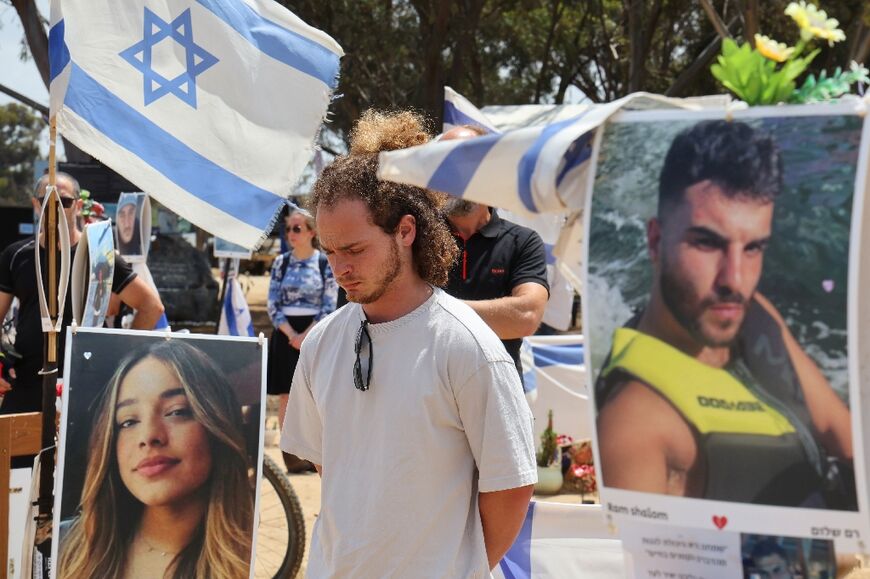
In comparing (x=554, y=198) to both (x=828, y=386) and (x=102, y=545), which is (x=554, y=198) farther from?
(x=102, y=545)

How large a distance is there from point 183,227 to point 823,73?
20878 millimetres

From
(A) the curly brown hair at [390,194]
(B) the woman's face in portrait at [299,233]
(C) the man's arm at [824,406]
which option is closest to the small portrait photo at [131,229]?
(B) the woman's face in portrait at [299,233]

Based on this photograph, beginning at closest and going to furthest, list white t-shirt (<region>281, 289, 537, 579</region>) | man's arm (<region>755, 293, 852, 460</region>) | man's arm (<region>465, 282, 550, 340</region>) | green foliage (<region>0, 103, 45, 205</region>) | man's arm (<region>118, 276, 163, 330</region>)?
man's arm (<region>755, 293, 852, 460</region>), white t-shirt (<region>281, 289, 537, 579</region>), man's arm (<region>465, 282, 550, 340</region>), man's arm (<region>118, 276, 163, 330</region>), green foliage (<region>0, 103, 45, 205</region>)

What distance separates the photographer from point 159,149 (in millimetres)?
4109

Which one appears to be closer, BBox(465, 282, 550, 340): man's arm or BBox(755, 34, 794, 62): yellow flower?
BBox(755, 34, 794, 62): yellow flower

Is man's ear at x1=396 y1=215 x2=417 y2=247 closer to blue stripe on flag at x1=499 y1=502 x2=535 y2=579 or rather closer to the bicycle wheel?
blue stripe on flag at x1=499 y1=502 x2=535 y2=579

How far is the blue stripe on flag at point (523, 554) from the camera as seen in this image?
Answer: 399 centimetres

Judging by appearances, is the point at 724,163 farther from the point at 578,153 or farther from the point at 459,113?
the point at 459,113

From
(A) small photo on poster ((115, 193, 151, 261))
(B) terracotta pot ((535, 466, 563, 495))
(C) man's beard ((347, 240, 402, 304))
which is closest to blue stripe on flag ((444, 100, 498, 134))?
(B) terracotta pot ((535, 466, 563, 495))

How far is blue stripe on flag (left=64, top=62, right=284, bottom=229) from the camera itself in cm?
408

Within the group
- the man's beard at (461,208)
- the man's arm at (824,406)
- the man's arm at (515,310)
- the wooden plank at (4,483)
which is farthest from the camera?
the wooden plank at (4,483)

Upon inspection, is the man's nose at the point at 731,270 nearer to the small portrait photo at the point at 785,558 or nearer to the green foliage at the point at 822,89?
the green foliage at the point at 822,89

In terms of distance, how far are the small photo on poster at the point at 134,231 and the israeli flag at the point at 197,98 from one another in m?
4.94

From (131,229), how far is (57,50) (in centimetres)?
519
